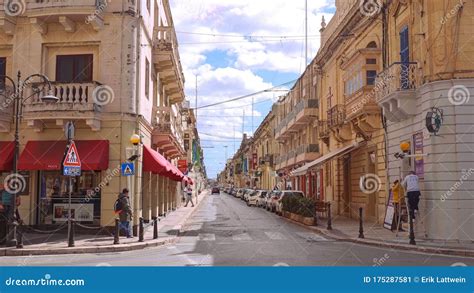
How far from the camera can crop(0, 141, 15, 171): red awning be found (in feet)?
60.3

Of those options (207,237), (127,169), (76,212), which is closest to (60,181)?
(76,212)

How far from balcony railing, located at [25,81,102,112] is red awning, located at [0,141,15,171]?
5.49ft

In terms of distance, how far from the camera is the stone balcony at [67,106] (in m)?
18.2

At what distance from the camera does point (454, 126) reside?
651 inches

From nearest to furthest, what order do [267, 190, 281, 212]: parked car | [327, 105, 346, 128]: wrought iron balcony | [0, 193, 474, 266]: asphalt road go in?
[0, 193, 474, 266]: asphalt road < [327, 105, 346, 128]: wrought iron balcony < [267, 190, 281, 212]: parked car

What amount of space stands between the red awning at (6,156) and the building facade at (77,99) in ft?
0.13

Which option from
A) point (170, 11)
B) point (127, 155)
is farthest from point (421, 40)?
point (170, 11)

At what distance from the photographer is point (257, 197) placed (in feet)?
153

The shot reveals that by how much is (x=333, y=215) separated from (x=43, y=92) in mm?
18264

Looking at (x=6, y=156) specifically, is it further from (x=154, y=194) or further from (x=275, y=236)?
(x=275, y=236)

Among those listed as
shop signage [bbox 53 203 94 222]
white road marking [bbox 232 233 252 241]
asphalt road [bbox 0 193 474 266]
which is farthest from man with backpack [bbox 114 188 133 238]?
white road marking [bbox 232 233 252 241]

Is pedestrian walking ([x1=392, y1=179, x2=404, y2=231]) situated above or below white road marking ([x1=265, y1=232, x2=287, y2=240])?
above

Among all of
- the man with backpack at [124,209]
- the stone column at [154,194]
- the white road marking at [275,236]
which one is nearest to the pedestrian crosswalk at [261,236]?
the white road marking at [275,236]

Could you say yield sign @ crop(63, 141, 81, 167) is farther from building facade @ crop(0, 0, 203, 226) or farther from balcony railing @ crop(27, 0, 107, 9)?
balcony railing @ crop(27, 0, 107, 9)
